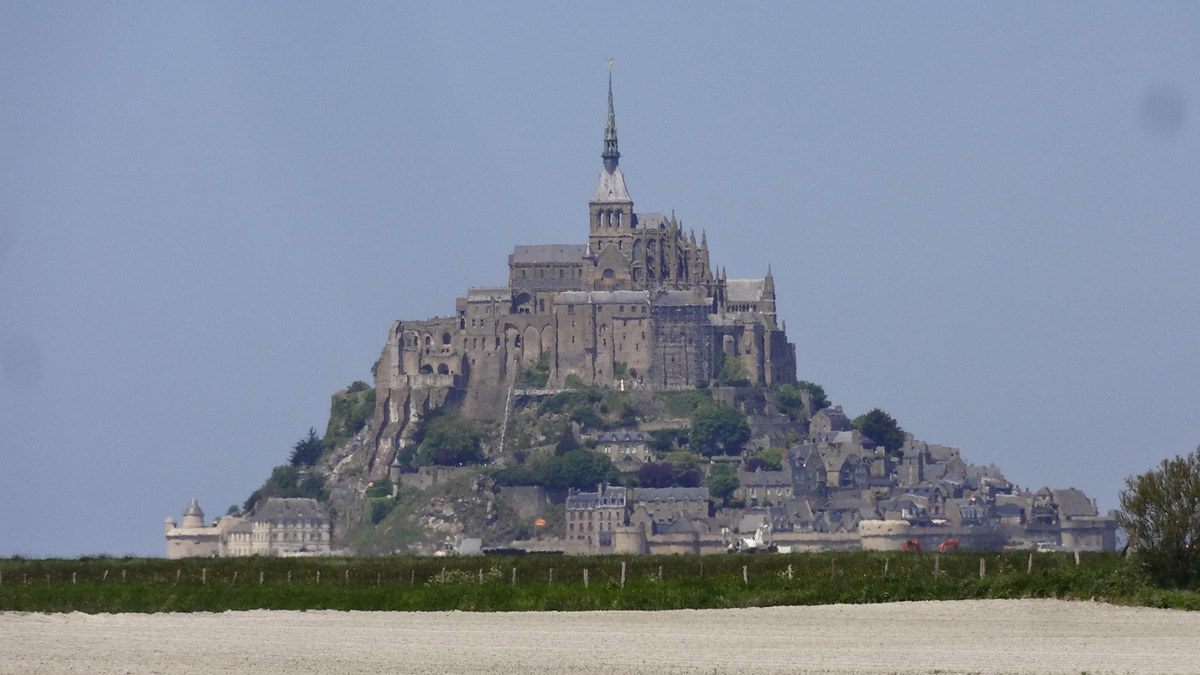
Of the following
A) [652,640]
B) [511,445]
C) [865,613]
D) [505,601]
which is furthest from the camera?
[511,445]

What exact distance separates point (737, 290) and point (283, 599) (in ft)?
387

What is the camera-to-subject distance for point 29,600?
4641cm

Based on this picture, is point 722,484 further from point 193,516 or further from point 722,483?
point 193,516

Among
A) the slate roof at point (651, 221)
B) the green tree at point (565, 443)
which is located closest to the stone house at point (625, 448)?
the green tree at point (565, 443)

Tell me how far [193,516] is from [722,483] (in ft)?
122

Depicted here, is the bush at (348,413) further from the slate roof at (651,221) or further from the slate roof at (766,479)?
the slate roof at (766,479)

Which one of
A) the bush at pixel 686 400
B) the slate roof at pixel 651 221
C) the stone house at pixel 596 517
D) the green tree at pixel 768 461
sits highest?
the slate roof at pixel 651 221

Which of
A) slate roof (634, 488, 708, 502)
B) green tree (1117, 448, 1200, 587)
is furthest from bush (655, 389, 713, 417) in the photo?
green tree (1117, 448, 1200, 587)

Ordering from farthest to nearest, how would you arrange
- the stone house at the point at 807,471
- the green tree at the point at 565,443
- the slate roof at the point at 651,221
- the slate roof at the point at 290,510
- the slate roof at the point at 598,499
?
the slate roof at the point at 651,221
the green tree at the point at 565,443
the slate roof at the point at 290,510
the stone house at the point at 807,471
the slate roof at the point at 598,499

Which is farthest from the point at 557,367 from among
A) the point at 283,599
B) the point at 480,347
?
the point at 283,599

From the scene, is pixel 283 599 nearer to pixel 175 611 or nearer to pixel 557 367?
pixel 175 611

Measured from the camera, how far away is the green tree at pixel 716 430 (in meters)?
153

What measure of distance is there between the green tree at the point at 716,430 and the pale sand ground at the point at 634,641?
109 m

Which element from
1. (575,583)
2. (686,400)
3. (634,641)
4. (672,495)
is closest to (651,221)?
(686,400)
